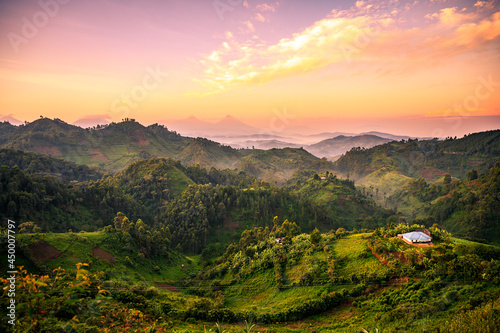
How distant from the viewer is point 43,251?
24641 mm

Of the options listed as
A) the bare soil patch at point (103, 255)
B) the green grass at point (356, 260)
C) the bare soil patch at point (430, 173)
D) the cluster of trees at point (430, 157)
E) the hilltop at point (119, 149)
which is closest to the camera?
the green grass at point (356, 260)

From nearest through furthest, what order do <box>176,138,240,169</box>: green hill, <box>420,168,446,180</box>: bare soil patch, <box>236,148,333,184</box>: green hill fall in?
<box>420,168,446,180</box>: bare soil patch
<box>236,148,333,184</box>: green hill
<box>176,138,240,169</box>: green hill

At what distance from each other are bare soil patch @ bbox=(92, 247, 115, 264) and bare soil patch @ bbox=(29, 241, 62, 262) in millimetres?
4220

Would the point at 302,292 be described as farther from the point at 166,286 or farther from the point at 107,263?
the point at 107,263

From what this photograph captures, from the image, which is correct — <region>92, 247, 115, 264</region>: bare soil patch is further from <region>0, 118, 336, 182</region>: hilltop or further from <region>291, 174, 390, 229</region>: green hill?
<region>0, 118, 336, 182</region>: hilltop

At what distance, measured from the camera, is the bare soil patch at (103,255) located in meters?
29.3

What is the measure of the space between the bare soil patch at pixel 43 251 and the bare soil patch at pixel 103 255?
4220 mm

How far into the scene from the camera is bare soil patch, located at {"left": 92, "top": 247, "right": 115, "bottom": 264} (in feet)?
96.0

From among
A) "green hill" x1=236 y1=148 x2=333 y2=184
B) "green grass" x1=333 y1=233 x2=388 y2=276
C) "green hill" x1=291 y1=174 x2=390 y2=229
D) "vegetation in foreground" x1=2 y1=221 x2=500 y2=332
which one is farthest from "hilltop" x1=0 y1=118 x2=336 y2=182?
"green grass" x1=333 y1=233 x2=388 y2=276

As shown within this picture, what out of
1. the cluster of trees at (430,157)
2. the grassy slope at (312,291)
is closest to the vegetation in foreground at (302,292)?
the grassy slope at (312,291)

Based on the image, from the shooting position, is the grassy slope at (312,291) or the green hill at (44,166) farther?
the green hill at (44,166)

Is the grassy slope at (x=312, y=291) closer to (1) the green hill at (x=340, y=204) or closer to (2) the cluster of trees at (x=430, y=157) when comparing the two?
(1) the green hill at (x=340, y=204)

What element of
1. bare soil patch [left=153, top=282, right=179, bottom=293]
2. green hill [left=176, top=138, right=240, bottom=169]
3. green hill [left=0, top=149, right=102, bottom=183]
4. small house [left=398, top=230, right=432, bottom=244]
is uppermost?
green hill [left=176, top=138, right=240, bottom=169]

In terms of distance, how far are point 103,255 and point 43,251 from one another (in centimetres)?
660
